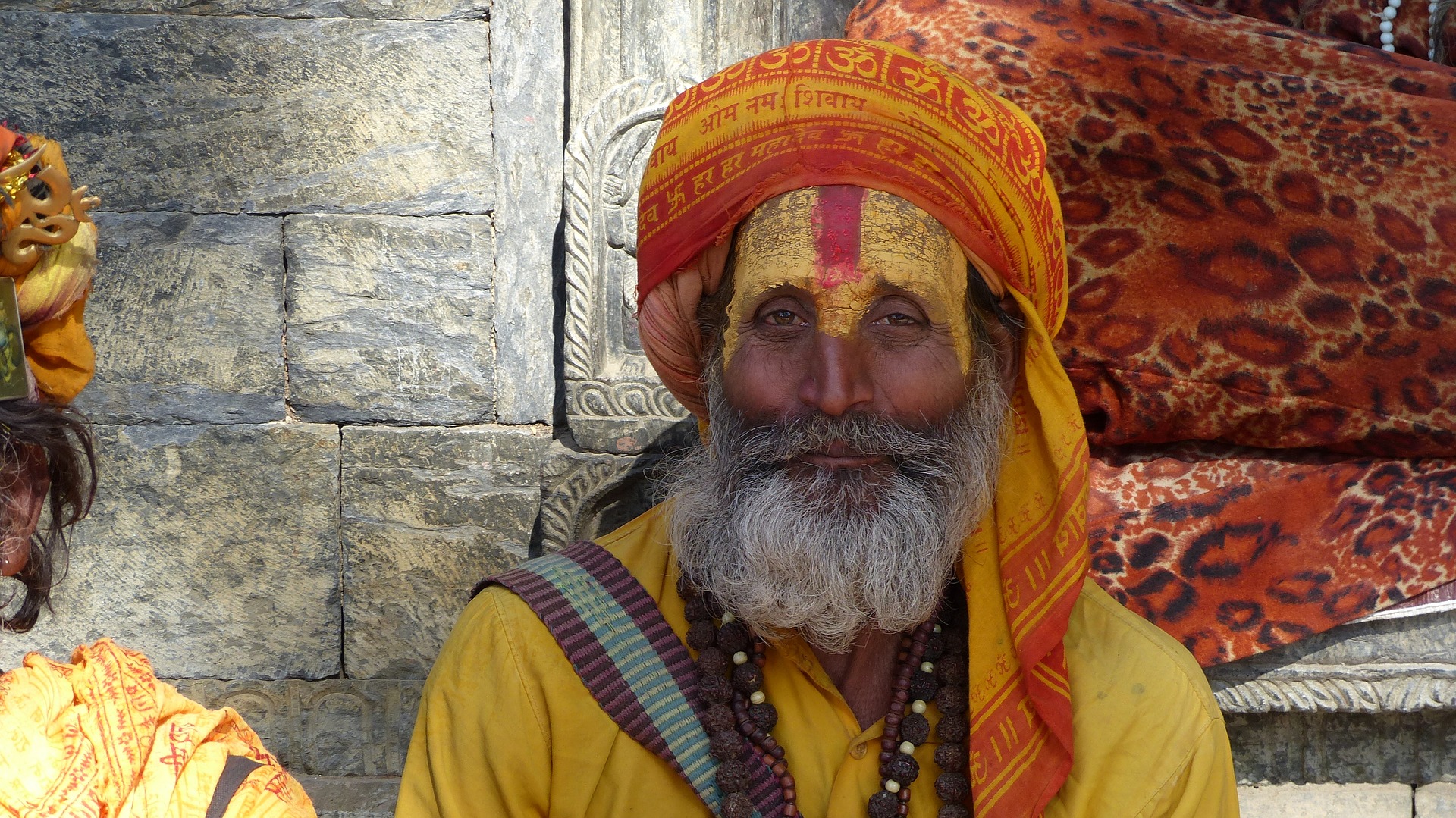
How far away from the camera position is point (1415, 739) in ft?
9.55

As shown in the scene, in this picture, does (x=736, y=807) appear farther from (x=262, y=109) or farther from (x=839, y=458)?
(x=262, y=109)

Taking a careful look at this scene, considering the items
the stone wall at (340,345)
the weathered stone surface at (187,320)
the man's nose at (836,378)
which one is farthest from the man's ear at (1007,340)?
the weathered stone surface at (187,320)

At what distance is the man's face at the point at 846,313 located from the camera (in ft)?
5.95

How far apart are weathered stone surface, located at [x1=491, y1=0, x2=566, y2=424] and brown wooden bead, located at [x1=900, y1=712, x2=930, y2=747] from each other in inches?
58.5

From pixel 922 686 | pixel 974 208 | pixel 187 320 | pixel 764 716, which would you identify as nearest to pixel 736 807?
pixel 764 716

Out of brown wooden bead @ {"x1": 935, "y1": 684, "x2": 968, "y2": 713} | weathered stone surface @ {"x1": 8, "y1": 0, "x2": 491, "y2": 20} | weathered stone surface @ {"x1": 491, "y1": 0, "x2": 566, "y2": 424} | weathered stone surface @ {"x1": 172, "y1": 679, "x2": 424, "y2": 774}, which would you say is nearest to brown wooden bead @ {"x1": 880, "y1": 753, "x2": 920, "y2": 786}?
brown wooden bead @ {"x1": 935, "y1": 684, "x2": 968, "y2": 713}

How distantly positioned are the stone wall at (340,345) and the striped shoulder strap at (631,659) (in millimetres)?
998

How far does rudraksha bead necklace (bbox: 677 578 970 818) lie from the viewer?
1783mm

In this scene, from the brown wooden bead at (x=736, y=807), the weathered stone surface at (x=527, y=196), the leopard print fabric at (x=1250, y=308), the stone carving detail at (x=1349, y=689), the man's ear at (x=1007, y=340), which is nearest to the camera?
the brown wooden bead at (x=736, y=807)

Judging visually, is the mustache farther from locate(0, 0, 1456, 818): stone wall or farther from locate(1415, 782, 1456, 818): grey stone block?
locate(1415, 782, 1456, 818): grey stone block

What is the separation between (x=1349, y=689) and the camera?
2.72 meters

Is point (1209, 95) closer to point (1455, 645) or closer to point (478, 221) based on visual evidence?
point (1455, 645)

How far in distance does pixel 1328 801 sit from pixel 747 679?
1.92 meters

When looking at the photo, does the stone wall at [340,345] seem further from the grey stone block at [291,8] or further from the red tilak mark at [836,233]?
the red tilak mark at [836,233]
